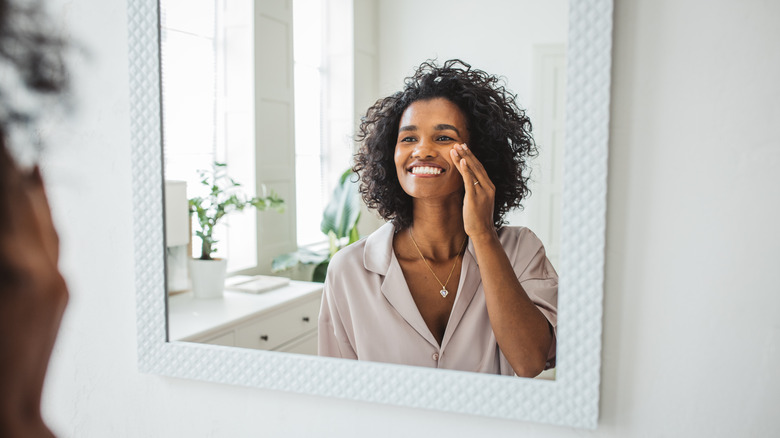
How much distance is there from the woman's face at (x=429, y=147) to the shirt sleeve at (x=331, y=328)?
A: 20 centimetres

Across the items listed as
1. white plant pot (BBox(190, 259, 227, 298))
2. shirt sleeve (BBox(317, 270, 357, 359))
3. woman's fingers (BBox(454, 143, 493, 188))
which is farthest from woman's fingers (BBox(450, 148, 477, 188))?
white plant pot (BBox(190, 259, 227, 298))

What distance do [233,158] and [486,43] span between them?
1.40ft

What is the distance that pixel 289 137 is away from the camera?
0.90 meters

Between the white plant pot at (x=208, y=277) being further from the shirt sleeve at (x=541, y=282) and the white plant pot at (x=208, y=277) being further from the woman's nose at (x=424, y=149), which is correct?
the shirt sleeve at (x=541, y=282)

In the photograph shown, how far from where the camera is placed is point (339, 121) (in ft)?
2.84

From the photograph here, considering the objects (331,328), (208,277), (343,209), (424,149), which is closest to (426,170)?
(424,149)

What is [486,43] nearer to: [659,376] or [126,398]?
[659,376]

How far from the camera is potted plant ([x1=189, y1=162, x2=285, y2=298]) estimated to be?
92 cm

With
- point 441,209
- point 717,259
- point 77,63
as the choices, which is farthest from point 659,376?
point 77,63

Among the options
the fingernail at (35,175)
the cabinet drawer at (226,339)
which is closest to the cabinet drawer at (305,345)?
the cabinet drawer at (226,339)

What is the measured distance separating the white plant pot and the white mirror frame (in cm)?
8

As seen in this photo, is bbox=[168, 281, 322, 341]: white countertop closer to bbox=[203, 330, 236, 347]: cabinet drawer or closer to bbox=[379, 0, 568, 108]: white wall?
bbox=[203, 330, 236, 347]: cabinet drawer

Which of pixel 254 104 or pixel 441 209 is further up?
pixel 254 104

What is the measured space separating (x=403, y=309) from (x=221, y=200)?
34 cm
